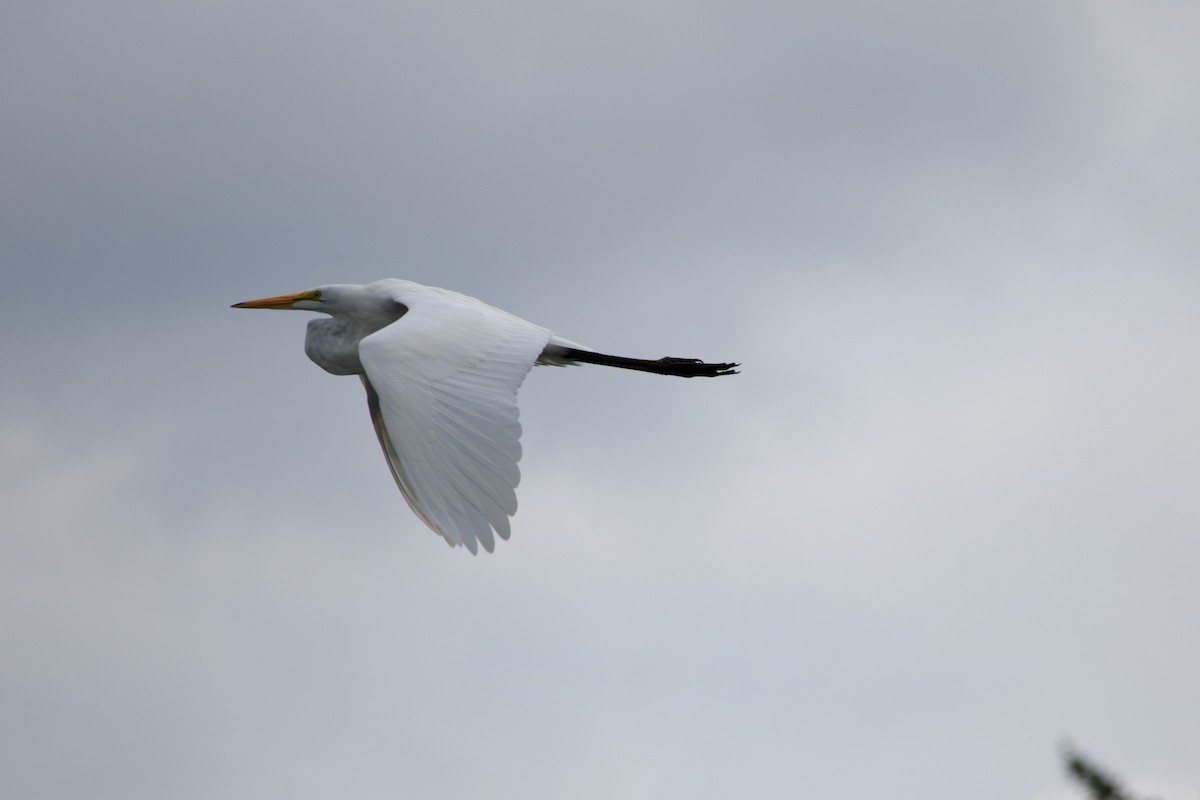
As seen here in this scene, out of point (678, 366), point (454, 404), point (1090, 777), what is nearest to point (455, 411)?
point (454, 404)

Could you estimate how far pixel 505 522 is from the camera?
8562 millimetres

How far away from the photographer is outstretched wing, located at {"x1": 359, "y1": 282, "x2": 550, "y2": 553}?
342 inches

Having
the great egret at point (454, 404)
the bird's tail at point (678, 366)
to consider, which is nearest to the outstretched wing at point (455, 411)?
the great egret at point (454, 404)

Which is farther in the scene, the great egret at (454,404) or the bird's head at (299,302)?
the bird's head at (299,302)

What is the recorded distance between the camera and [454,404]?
30.7 feet

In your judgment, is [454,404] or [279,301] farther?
[279,301]

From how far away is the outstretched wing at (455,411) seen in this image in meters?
8.68

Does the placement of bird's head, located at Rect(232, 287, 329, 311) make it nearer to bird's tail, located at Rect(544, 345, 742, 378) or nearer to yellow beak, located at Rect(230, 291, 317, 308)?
yellow beak, located at Rect(230, 291, 317, 308)

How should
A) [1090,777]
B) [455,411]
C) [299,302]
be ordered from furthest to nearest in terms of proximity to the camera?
1. [299,302]
2. [455,411]
3. [1090,777]

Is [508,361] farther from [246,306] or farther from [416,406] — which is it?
[246,306]

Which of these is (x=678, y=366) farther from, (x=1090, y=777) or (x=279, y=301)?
(x=1090, y=777)

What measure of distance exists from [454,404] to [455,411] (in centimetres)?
7

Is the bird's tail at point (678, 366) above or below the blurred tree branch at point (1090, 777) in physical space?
below

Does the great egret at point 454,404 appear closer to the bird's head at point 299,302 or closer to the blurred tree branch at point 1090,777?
the bird's head at point 299,302
